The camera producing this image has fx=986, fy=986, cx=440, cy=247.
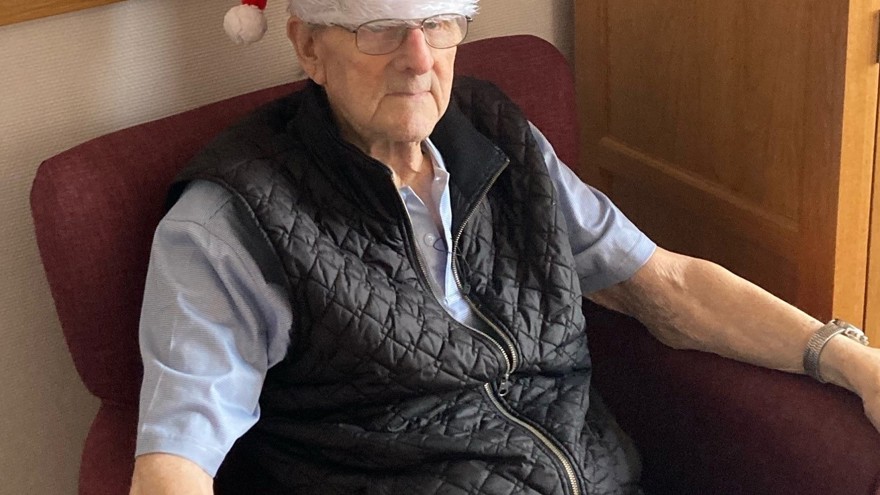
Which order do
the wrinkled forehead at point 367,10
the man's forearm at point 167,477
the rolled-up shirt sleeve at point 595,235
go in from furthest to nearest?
the rolled-up shirt sleeve at point 595,235, the wrinkled forehead at point 367,10, the man's forearm at point 167,477

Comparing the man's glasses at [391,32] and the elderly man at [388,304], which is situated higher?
the man's glasses at [391,32]

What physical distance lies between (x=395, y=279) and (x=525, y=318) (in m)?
0.19

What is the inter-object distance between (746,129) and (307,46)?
69 cm

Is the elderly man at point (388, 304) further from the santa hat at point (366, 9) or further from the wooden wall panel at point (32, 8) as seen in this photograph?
the wooden wall panel at point (32, 8)

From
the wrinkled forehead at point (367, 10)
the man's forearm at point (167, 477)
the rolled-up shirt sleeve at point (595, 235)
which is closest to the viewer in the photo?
the man's forearm at point (167, 477)

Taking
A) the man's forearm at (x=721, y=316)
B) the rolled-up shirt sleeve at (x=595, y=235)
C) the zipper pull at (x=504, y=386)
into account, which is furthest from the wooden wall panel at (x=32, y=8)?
the man's forearm at (x=721, y=316)

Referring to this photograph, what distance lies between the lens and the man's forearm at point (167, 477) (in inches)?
42.3

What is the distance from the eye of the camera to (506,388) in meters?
1.30

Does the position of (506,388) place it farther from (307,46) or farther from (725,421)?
(307,46)

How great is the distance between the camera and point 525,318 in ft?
4.28

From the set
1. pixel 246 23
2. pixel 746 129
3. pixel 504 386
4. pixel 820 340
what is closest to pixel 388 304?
pixel 504 386

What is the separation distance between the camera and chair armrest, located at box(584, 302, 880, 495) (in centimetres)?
121

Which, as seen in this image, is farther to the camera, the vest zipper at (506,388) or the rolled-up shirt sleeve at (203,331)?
the vest zipper at (506,388)

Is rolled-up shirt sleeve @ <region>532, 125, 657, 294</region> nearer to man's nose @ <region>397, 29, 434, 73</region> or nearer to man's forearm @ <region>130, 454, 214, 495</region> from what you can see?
man's nose @ <region>397, 29, 434, 73</region>
